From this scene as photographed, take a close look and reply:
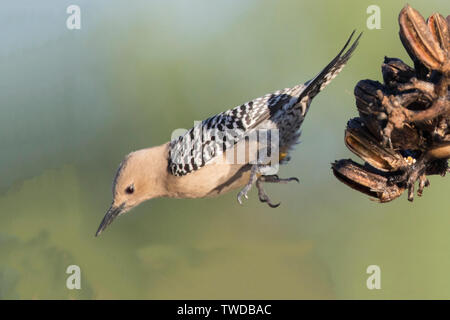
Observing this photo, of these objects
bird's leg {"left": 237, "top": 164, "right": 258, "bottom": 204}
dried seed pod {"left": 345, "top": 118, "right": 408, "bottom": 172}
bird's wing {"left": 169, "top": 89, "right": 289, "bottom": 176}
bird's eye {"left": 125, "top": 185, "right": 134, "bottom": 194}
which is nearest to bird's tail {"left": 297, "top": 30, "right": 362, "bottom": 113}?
bird's wing {"left": 169, "top": 89, "right": 289, "bottom": 176}

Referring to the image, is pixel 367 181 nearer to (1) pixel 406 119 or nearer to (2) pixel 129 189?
(1) pixel 406 119

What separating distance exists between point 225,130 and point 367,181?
207 centimetres

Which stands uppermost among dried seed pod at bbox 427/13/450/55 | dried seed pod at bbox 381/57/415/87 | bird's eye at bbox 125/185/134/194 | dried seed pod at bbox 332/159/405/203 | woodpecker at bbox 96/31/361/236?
woodpecker at bbox 96/31/361/236

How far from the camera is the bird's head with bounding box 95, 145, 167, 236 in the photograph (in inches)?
161

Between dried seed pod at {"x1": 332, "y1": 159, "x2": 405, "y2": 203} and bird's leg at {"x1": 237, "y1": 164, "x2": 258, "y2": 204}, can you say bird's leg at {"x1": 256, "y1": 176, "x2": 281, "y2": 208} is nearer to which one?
bird's leg at {"x1": 237, "y1": 164, "x2": 258, "y2": 204}

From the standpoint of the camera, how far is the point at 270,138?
→ 3996 mm

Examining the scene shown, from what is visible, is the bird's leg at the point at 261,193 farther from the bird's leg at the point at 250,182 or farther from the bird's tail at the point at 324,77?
the bird's tail at the point at 324,77

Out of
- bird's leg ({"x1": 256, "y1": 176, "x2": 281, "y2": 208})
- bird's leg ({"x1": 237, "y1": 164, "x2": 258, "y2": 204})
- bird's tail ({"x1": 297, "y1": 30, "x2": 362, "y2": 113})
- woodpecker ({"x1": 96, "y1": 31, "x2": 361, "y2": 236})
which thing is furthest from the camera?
woodpecker ({"x1": 96, "y1": 31, "x2": 361, "y2": 236})

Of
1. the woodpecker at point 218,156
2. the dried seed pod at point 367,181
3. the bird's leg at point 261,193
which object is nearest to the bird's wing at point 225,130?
the woodpecker at point 218,156

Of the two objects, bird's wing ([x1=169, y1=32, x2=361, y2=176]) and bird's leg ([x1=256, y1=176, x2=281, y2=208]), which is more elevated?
bird's wing ([x1=169, y1=32, x2=361, y2=176])

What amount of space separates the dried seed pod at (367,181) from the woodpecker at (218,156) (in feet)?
5.15

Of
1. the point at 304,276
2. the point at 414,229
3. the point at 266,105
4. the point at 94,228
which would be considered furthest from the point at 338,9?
the point at 94,228

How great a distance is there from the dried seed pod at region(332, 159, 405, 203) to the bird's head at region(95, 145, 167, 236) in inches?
82.6

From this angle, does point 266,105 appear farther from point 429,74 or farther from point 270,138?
point 429,74
